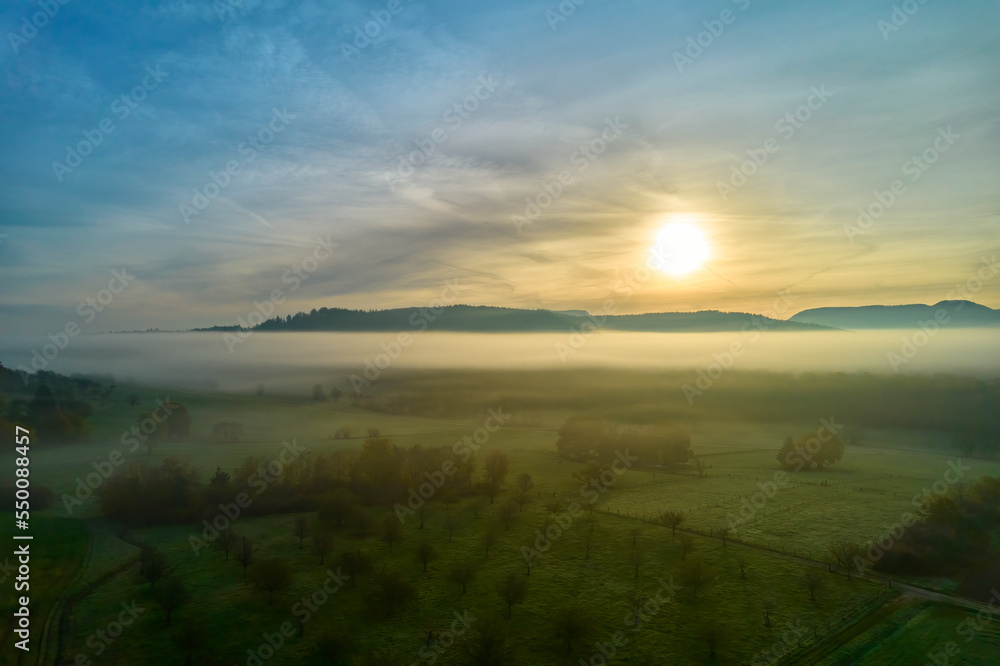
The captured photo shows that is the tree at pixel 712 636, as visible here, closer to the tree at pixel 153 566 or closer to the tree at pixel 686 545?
the tree at pixel 686 545

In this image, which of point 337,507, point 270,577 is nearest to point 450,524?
point 337,507

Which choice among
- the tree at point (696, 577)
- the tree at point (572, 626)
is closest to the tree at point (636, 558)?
the tree at point (696, 577)

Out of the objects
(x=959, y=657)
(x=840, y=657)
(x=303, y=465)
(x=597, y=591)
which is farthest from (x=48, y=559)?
(x=959, y=657)

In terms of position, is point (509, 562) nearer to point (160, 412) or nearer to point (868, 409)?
point (160, 412)

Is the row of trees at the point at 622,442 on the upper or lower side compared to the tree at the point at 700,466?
upper

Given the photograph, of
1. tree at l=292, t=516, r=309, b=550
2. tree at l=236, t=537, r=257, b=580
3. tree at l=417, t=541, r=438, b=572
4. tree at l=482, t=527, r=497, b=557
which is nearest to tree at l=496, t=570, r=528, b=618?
tree at l=417, t=541, r=438, b=572

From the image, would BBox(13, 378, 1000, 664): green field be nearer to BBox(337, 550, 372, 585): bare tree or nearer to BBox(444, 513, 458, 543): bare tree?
BBox(444, 513, 458, 543): bare tree

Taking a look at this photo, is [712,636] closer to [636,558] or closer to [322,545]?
[636,558]
